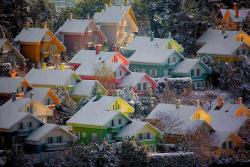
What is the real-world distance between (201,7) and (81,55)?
9.26 m

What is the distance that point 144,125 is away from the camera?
5447cm

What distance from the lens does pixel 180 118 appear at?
56.0 meters

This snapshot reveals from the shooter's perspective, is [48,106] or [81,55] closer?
[48,106]

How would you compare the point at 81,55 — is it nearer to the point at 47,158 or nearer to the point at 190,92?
the point at 190,92

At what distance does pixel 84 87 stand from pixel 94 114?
5161 mm

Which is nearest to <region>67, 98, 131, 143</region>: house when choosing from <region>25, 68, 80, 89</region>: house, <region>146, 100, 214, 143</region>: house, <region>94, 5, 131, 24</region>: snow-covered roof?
<region>146, 100, 214, 143</region>: house

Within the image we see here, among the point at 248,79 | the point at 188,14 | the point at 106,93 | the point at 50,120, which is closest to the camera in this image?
the point at 50,120

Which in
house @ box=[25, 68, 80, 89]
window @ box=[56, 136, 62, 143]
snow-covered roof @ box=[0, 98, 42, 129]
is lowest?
window @ box=[56, 136, 62, 143]

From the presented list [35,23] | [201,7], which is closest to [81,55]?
[35,23]

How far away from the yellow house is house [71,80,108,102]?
216cm

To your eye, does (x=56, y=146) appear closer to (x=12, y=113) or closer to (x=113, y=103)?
(x=12, y=113)

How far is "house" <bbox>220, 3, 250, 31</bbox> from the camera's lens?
236ft

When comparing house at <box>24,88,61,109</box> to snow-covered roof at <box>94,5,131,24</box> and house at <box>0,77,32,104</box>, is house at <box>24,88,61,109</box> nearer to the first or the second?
house at <box>0,77,32,104</box>

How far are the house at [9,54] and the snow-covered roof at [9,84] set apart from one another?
5.54 meters
